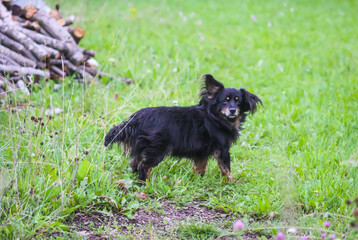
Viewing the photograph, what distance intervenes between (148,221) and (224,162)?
1.18 metres

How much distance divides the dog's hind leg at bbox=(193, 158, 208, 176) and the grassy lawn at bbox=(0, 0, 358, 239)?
0.07 metres

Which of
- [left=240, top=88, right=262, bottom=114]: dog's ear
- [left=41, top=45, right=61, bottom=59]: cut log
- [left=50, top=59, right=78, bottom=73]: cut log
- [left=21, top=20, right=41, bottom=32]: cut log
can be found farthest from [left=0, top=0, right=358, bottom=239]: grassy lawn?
[left=21, top=20, right=41, bottom=32]: cut log

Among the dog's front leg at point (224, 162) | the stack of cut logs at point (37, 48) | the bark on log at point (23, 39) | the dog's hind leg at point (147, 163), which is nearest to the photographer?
the dog's hind leg at point (147, 163)

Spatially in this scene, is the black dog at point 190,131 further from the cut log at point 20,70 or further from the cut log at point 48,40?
the cut log at point 48,40

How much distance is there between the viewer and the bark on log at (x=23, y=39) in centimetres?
586

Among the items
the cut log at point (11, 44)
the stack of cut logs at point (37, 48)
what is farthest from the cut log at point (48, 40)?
the cut log at point (11, 44)

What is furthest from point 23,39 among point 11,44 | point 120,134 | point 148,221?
point 148,221

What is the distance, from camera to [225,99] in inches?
168

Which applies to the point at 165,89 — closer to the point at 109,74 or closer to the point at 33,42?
the point at 109,74

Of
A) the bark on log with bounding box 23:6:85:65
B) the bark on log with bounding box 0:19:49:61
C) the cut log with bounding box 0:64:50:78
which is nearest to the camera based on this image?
the cut log with bounding box 0:64:50:78

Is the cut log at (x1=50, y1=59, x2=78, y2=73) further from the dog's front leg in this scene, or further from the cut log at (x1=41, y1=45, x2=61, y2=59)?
the dog's front leg

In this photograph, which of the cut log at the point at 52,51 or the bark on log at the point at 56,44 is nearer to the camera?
the cut log at the point at 52,51

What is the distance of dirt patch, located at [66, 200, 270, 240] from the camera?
10.2ft

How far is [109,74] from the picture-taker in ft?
21.6
